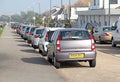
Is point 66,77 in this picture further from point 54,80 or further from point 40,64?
point 40,64

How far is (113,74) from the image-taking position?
15.6m

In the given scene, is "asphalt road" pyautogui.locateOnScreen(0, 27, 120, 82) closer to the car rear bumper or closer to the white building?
the car rear bumper

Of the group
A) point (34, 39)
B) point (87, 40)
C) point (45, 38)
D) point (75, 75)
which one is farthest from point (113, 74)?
point (34, 39)

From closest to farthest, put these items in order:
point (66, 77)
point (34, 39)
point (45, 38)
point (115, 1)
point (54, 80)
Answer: point (54, 80)
point (66, 77)
point (45, 38)
point (34, 39)
point (115, 1)

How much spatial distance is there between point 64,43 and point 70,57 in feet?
1.90

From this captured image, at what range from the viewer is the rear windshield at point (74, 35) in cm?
1766

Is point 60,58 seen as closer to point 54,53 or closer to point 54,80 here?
point 54,53

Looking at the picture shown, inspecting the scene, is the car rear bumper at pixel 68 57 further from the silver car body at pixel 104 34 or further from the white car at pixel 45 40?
the silver car body at pixel 104 34

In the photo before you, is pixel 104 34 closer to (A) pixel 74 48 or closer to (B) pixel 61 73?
(A) pixel 74 48

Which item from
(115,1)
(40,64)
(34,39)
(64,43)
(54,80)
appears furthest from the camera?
(115,1)

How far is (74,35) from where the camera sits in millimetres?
17750

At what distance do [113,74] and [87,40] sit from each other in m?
2.47

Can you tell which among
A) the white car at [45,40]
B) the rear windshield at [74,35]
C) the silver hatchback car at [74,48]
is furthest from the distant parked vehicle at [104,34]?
the silver hatchback car at [74,48]

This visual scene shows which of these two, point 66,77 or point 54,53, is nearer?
point 66,77
